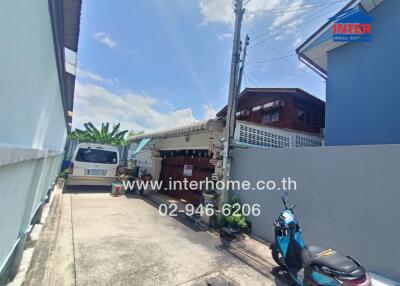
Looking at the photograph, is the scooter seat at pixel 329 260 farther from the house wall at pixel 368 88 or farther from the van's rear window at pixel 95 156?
the van's rear window at pixel 95 156

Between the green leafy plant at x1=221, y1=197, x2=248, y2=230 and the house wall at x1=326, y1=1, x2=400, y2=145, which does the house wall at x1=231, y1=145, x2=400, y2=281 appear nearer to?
the green leafy plant at x1=221, y1=197, x2=248, y2=230

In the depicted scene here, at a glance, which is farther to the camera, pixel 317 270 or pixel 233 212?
pixel 233 212

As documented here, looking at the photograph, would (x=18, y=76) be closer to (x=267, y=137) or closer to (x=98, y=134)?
(x=267, y=137)

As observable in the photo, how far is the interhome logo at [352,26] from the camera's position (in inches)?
273

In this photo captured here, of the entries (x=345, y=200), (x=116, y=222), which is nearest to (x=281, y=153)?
(x=345, y=200)

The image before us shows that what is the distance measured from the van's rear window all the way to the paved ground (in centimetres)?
388

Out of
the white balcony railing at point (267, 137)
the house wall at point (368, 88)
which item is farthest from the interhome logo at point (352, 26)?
the white balcony railing at point (267, 137)

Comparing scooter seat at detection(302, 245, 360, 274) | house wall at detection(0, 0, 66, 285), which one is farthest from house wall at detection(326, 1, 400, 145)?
house wall at detection(0, 0, 66, 285)

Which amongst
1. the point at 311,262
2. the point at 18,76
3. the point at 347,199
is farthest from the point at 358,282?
the point at 18,76

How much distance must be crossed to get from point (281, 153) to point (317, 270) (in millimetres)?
3075

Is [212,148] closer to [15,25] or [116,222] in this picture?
[116,222]

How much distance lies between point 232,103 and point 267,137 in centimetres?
246

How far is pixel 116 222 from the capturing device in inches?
247

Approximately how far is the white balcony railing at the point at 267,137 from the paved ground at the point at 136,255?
3.35 meters
